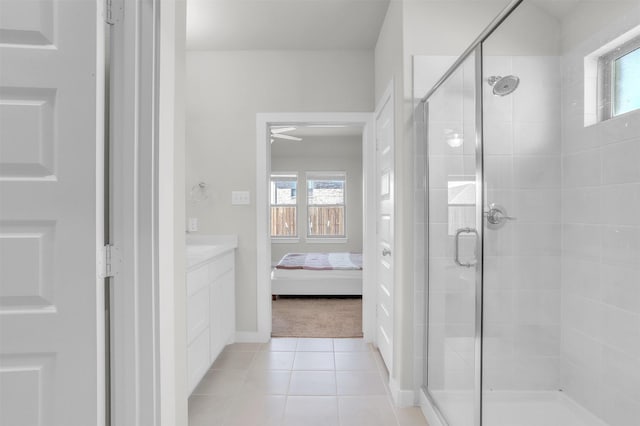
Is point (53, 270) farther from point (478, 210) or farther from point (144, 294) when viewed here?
point (478, 210)

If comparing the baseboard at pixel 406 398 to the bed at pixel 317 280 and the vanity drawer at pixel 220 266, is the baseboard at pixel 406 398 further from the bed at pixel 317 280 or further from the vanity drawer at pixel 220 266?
the bed at pixel 317 280

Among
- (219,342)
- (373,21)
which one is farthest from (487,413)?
(373,21)

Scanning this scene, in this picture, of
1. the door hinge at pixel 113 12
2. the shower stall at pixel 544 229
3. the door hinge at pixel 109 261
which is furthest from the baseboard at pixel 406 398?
the door hinge at pixel 113 12

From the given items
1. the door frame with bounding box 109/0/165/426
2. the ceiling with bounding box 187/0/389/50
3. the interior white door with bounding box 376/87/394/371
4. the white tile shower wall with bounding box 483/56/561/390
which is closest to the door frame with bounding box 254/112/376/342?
the interior white door with bounding box 376/87/394/371

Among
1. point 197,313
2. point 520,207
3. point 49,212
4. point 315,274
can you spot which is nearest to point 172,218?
point 49,212

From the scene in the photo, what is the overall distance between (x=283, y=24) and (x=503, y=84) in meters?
1.86

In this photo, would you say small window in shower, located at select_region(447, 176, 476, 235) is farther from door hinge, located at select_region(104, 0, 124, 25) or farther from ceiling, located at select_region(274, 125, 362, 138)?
ceiling, located at select_region(274, 125, 362, 138)

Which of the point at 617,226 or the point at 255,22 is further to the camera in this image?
the point at 255,22

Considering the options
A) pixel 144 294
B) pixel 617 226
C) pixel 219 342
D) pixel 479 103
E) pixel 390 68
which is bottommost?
pixel 219 342

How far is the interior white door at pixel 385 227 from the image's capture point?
234 cm

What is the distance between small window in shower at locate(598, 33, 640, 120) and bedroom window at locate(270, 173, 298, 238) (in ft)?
18.4

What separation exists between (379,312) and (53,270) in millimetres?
2368

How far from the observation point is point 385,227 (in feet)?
8.68

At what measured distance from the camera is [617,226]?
4.42ft
